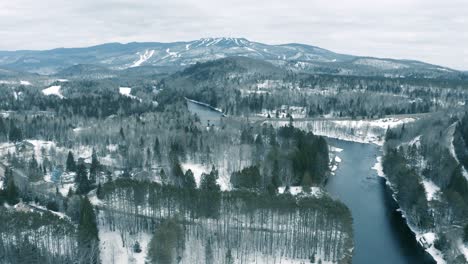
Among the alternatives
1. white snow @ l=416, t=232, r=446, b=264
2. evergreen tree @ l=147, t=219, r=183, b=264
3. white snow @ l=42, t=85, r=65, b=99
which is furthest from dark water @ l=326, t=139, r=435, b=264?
white snow @ l=42, t=85, r=65, b=99

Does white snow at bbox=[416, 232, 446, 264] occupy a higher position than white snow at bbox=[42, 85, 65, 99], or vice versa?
white snow at bbox=[42, 85, 65, 99]

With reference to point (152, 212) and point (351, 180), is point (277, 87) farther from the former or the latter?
point (152, 212)

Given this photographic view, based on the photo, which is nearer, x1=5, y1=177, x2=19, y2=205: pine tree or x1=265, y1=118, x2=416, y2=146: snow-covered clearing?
x1=5, y1=177, x2=19, y2=205: pine tree

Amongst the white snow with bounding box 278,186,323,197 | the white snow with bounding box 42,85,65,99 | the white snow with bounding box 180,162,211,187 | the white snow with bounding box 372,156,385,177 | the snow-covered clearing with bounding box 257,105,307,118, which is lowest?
the white snow with bounding box 372,156,385,177

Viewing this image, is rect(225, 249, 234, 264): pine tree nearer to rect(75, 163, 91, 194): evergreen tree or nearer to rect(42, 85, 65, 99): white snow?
rect(75, 163, 91, 194): evergreen tree

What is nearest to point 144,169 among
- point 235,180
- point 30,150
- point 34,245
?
point 235,180

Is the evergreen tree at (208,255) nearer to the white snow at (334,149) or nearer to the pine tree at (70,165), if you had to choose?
the pine tree at (70,165)

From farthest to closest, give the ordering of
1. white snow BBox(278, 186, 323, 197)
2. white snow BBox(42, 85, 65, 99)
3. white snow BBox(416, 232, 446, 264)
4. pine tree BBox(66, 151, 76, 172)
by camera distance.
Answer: white snow BBox(42, 85, 65, 99) < pine tree BBox(66, 151, 76, 172) < white snow BBox(278, 186, 323, 197) < white snow BBox(416, 232, 446, 264)

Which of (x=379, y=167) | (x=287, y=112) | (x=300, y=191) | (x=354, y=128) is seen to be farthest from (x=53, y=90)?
(x=300, y=191)
